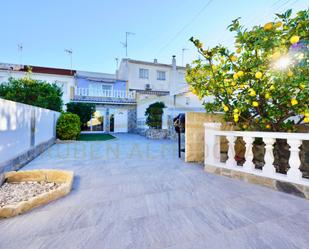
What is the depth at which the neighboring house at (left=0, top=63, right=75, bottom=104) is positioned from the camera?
607 inches

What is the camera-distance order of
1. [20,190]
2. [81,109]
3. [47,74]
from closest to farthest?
[20,190]
[81,109]
[47,74]

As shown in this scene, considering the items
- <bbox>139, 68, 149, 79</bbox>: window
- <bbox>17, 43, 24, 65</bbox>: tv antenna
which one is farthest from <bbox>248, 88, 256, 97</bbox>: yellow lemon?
<bbox>17, 43, 24, 65</bbox>: tv antenna

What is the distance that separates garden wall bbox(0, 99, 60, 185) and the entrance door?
37.0ft

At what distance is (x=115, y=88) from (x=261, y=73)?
674 inches

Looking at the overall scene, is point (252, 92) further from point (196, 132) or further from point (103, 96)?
point (103, 96)

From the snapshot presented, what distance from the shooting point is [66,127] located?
381 inches

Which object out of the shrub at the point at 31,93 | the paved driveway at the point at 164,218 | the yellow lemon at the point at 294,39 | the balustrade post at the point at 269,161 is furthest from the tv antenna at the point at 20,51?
the balustrade post at the point at 269,161

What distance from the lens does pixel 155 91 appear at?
64.6 feet

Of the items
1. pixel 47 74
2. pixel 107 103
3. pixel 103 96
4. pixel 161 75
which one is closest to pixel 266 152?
pixel 107 103

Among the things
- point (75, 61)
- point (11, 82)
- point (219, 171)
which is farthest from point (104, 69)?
point (219, 171)

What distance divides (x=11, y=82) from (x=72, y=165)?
29.1ft

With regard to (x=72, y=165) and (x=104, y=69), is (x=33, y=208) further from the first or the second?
(x=104, y=69)

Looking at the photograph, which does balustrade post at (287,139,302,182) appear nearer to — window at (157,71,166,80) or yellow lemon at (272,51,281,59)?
yellow lemon at (272,51,281,59)

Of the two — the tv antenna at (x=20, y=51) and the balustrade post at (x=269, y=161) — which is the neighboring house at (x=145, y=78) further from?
the balustrade post at (x=269, y=161)
